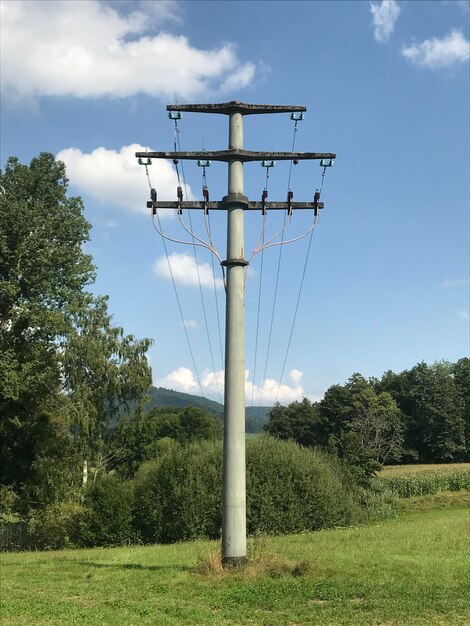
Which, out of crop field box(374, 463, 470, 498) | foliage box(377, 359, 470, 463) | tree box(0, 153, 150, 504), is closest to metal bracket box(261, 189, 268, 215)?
tree box(0, 153, 150, 504)

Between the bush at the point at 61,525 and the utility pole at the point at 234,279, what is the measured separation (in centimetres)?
2137

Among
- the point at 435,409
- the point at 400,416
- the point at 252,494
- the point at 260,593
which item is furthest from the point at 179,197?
the point at 400,416

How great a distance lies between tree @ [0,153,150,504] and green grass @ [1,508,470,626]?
17042mm

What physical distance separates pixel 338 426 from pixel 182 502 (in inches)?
2645

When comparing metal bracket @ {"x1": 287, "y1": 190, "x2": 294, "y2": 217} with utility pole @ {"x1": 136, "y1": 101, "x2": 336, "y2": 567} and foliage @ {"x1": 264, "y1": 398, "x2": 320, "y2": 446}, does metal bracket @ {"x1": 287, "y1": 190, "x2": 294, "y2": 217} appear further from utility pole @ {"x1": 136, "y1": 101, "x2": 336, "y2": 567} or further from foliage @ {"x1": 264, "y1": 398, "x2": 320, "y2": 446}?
foliage @ {"x1": 264, "y1": 398, "x2": 320, "y2": 446}

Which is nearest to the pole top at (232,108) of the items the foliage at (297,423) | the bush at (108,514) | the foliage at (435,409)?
the bush at (108,514)

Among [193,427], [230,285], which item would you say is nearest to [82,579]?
[230,285]

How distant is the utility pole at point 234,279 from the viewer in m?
11.7

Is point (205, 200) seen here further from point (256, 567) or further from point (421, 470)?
point (421, 470)

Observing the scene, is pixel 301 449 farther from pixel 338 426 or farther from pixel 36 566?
pixel 338 426

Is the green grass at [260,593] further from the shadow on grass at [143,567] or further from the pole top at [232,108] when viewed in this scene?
the pole top at [232,108]

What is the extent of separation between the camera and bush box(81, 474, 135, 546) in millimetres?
30359

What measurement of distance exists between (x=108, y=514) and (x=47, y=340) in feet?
31.1

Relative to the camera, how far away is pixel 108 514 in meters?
30.7
